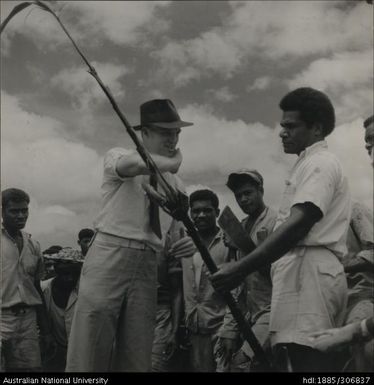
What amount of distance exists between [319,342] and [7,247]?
12.3 feet

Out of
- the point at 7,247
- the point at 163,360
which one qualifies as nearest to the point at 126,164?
the point at 163,360

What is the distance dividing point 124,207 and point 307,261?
3.53 ft

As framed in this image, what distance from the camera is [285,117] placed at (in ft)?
9.57

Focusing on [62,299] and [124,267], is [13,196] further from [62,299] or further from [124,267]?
[124,267]

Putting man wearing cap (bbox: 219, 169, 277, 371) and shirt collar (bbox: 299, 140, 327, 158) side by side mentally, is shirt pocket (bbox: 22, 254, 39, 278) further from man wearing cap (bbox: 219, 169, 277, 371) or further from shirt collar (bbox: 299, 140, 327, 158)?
shirt collar (bbox: 299, 140, 327, 158)

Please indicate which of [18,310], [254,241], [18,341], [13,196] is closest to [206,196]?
[254,241]

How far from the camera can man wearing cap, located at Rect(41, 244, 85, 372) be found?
5863 mm

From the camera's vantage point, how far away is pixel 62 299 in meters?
5.99

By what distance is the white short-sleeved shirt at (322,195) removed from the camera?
2.61 meters

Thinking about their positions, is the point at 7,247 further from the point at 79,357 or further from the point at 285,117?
the point at 285,117

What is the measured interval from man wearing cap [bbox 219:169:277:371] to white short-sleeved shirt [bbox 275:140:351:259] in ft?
3.49

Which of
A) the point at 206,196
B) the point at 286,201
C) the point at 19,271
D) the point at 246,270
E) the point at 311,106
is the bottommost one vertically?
the point at 19,271

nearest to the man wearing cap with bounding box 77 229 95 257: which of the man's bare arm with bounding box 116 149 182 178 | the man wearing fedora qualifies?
the man wearing fedora

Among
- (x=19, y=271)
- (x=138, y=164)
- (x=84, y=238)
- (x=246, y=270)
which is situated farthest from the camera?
(x=84, y=238)
